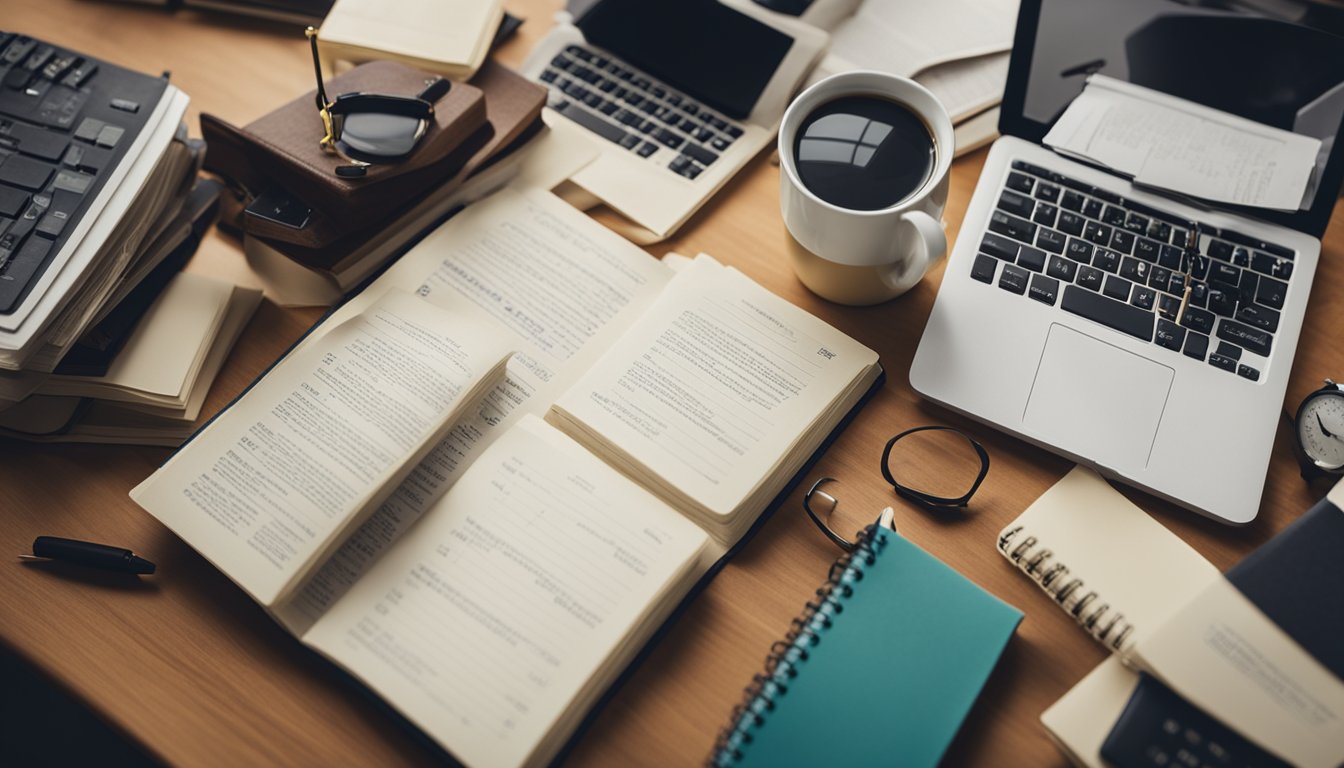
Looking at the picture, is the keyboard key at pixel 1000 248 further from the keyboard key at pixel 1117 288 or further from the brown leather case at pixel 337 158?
the brown leather case at pixel 337 158

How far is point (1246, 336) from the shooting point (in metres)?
0.77

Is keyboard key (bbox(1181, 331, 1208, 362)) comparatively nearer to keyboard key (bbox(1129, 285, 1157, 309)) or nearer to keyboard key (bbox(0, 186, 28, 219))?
keyboard key (bbox(1129, 285, 1157, 309))

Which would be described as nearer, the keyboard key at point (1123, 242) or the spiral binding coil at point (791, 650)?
the spiral binding coil at point (791, 650)

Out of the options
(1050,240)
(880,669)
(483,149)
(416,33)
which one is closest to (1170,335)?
(1050,240)

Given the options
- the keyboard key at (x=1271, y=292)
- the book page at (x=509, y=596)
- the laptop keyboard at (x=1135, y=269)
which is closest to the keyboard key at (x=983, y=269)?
the laptop keyboard at (x=1135, y=269)

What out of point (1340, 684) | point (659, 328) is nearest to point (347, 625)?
point (659, 328)

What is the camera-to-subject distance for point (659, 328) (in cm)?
79

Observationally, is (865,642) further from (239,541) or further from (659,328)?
(239,541)

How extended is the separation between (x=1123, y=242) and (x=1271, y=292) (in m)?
0.13

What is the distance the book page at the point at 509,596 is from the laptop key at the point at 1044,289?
0.38 meters

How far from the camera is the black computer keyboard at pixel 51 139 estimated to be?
739 millimetres

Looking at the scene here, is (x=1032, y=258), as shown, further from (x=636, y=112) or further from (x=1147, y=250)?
(x=636, y=112)

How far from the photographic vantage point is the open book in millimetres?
652

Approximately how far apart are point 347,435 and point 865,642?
1.45 feet
